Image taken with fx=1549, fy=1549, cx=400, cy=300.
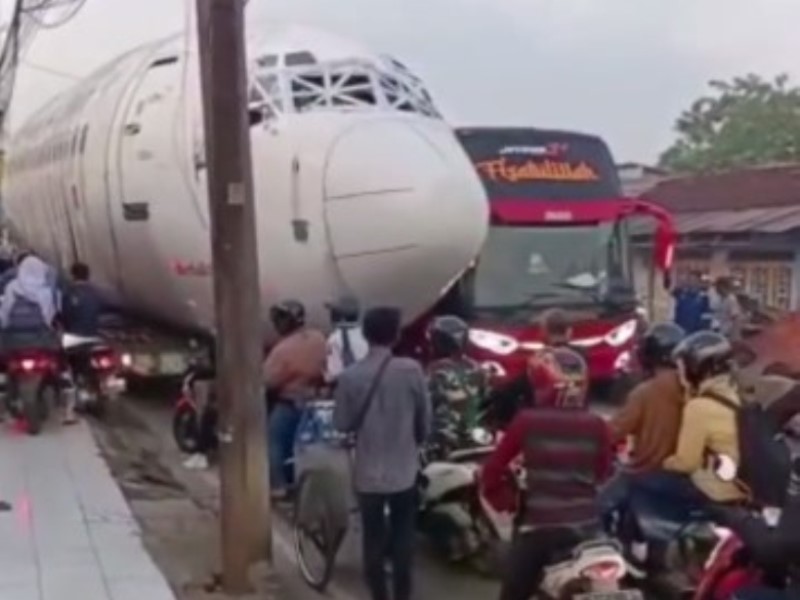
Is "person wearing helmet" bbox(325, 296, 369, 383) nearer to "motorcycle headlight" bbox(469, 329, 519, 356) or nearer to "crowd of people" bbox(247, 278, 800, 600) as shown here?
"crowd of people" bbox(247, 278, 800, 600)

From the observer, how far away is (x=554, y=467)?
6359mm

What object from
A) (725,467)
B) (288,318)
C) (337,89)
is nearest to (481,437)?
(288,318)

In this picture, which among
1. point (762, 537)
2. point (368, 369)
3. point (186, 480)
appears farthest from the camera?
point (186, 480)

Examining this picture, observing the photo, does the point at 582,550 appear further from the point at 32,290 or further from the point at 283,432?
the point at 32,290

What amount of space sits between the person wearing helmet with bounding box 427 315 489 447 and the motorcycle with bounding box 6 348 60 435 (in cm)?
445

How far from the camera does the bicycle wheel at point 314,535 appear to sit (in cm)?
855

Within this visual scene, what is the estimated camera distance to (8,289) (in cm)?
1385

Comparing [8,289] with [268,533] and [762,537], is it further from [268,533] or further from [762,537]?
[762,537]

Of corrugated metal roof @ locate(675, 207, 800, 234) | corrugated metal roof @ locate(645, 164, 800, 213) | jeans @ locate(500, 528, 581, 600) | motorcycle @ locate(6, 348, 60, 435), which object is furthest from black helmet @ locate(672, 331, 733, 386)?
corrugated metal roof @ locate(645, 164, 800, 213)

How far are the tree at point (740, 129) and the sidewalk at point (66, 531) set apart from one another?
4419 cm

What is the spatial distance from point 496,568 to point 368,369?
5.99ft

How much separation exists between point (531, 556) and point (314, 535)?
2596mm

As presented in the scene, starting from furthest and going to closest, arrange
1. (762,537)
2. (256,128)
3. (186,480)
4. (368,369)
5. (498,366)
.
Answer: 1. (498,366)
2. (256,128)
3. (186,480)
4. (368,369)
5. (762,537)

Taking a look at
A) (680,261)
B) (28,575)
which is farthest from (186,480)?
(680,261)
